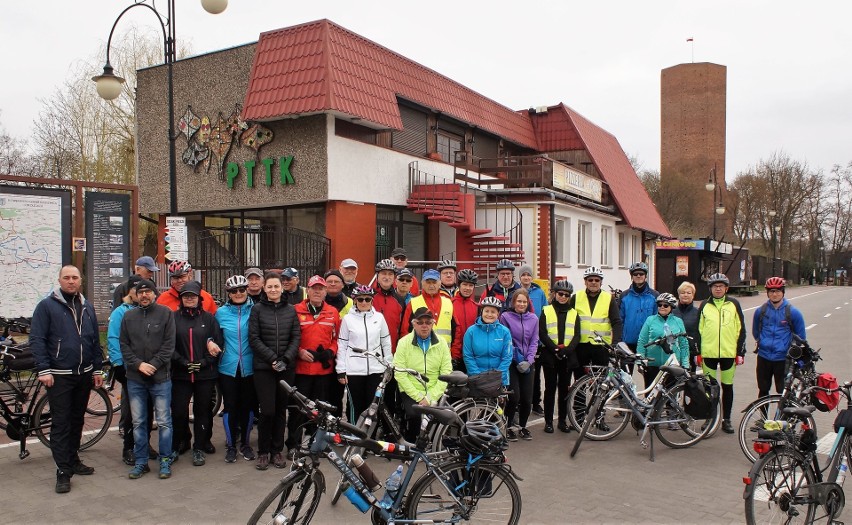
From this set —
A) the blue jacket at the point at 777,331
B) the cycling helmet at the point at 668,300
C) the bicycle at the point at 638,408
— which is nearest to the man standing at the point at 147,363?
the bicycle at the point at 638,408

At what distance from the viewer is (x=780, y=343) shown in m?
7.38

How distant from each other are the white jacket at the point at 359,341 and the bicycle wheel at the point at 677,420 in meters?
2.94

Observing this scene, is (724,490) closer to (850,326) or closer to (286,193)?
(286,193)

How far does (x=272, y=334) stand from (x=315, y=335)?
0.43 m

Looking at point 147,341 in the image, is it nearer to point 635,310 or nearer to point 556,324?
point 556,324

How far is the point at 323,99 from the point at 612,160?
17.0 meters

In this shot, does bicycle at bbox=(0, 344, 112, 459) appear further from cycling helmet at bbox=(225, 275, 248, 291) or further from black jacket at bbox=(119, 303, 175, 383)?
cycling helmet at bbox=(225, 275, 248, 291)

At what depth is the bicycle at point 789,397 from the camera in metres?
6.11

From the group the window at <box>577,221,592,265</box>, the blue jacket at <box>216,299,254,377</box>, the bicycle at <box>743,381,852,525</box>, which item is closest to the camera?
the bicycle at <box>743,381,852,525</box>

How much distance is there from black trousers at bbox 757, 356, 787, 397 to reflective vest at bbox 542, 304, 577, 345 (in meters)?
2.22

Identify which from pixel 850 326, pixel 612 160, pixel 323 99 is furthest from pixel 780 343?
pixel 612 160

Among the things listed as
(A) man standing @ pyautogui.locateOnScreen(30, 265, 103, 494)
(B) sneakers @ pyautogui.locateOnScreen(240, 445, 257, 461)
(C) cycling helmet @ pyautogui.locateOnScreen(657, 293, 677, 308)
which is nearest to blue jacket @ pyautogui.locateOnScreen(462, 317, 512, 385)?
(C) cycling helmet @ pyautogui.locateOnScreen(657, 293, 677, 308)

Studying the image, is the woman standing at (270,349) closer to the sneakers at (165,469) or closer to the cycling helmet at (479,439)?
the sneakers at (165,469)

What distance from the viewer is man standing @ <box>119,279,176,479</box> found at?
5.79 meters
